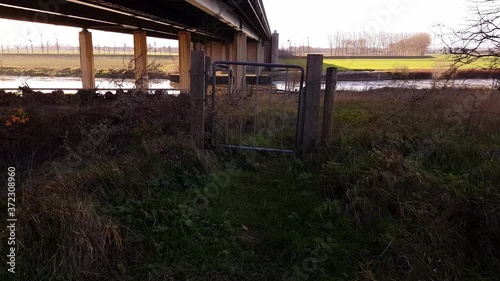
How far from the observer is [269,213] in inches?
169

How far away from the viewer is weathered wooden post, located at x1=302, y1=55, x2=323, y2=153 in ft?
20.0

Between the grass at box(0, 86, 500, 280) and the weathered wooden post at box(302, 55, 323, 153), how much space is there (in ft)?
1.15

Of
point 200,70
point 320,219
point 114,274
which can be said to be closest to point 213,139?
point 200,70

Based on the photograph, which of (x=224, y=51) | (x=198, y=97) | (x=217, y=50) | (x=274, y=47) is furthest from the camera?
(x=274, y=47)

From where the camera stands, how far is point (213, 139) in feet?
21.3

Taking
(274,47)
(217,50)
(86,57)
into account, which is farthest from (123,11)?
(274,47)

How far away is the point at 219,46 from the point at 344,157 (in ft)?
177

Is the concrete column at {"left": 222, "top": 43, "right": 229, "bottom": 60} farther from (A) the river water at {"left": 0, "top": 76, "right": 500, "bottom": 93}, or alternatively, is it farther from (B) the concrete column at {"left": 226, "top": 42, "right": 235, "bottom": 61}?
(A) the river water at {"left": 0, "top": 76, "right": 500, "bottom": 93}

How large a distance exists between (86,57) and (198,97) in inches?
968

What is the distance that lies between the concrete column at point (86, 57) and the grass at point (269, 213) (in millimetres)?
23303

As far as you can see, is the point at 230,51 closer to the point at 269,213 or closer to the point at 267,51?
the point at 267,51

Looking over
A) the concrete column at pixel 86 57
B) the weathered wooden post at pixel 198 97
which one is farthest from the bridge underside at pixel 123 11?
the weathered wooden post at pixel 198 97

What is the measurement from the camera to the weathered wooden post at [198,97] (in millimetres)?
6105

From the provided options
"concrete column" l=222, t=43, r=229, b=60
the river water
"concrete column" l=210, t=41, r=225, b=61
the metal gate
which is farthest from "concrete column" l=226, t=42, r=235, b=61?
the metal gate
